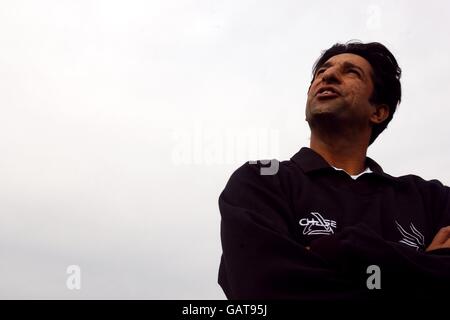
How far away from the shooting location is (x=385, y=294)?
3678 millimetres

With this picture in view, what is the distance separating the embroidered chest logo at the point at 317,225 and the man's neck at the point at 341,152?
91 cm

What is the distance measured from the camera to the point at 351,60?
5.72m

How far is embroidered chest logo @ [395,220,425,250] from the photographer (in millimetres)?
4562

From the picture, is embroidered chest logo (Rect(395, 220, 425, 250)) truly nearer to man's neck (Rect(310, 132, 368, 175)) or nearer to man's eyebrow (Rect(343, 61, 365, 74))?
man's neck (Rect(310, 132, 368, 175))

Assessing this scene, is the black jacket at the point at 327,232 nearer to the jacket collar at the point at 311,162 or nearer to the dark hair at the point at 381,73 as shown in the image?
the jacket collar at the point at 311,162

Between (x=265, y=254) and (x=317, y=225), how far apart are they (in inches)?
25.2

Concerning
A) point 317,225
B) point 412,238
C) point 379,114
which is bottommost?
point 412,238

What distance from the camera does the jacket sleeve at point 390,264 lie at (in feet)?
12.2

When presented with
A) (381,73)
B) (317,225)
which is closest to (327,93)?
(381,73)

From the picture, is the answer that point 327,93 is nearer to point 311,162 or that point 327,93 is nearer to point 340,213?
point 311,162
